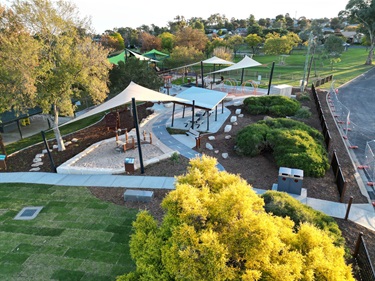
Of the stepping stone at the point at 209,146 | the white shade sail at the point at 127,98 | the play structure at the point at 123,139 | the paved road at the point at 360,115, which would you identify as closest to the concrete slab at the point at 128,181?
the play structure at the point at 123,139

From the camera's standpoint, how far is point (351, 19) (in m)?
47.1

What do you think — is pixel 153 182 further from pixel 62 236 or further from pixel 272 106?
pixel 272 106

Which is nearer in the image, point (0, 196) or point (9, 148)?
point (0, 196)

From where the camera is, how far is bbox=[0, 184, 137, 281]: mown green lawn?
25.7 feet

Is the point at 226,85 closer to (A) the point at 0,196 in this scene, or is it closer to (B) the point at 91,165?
(B) the point at 91,165

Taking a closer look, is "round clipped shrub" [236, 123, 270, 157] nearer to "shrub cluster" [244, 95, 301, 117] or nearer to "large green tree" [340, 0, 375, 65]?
"shrub cluster" [244, 95, 301, 117]

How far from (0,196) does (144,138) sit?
811cm

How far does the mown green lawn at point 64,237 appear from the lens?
7.83 meters

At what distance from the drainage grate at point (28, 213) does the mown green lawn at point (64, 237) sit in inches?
7.7

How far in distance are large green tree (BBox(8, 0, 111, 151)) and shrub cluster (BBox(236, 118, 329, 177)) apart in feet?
30.2

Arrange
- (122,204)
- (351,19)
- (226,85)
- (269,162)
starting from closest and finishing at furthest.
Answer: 1. (122,204)
2. (269,162)
3. (226,85)
4. (351,19)

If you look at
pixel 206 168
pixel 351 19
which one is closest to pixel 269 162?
pixel 206 168

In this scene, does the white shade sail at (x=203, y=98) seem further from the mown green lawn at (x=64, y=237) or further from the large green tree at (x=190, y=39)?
the large green tree at (x=190, y=39)

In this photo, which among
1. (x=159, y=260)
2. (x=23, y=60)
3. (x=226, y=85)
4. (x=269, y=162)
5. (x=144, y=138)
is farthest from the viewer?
(x=226, y=85)
